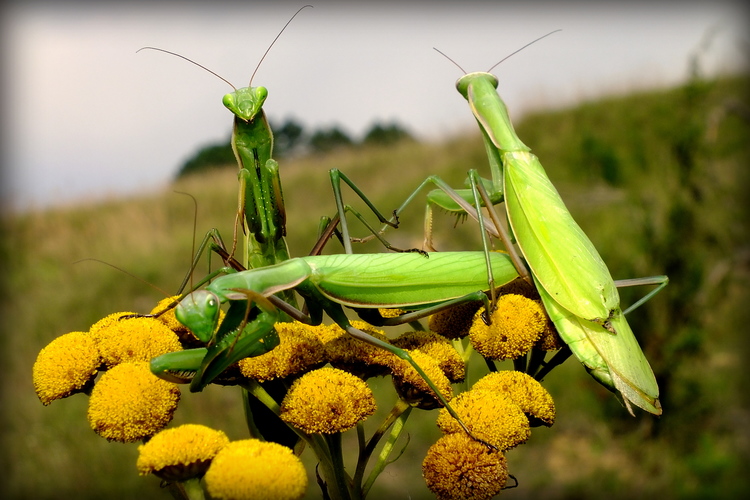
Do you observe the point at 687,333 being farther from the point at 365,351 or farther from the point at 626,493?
the point at 365,351

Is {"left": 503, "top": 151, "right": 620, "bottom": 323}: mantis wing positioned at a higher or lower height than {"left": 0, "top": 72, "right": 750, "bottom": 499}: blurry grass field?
higher

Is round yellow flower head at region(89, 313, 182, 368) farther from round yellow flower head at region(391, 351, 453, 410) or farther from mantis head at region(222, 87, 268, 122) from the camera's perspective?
mantis head at region(222, 87, 268, 122)

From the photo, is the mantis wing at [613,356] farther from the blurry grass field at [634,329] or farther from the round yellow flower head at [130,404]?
the blurry grass field at [634,329]

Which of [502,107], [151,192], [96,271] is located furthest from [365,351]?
[151,192]

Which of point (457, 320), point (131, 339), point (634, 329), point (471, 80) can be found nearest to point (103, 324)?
point (131, 339)

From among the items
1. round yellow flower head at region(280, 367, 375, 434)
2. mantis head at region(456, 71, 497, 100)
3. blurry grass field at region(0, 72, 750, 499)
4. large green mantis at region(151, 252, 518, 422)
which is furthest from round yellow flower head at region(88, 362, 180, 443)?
mantis head at region(456, 71, 497, 100)
